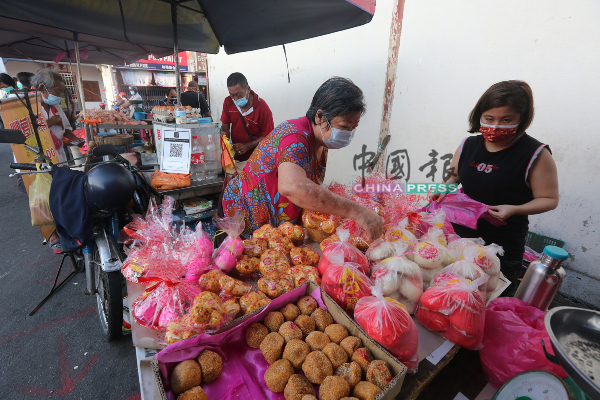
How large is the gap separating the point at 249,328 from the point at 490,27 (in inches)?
158

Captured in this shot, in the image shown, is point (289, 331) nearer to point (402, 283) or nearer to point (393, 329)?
point (393, 329)

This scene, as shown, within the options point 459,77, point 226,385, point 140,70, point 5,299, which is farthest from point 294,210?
point 140,70

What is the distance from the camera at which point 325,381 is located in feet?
2.82

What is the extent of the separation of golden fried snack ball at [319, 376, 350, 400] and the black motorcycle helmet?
2.07 m

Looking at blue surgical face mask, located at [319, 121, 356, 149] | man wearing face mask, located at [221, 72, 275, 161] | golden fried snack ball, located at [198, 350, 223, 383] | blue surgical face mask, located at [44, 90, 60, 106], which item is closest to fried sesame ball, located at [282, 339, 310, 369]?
golden fried snack ball, located at [198, 350, 223, 383]

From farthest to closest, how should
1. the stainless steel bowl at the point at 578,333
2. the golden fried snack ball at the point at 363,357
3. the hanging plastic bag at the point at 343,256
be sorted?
the hanging plastic bag at the point at 343,256
the golden fried snack ball at the point at 363,357
the stainless steel bowl at the point at 578,333

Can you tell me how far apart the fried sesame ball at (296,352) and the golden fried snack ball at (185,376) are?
29cm

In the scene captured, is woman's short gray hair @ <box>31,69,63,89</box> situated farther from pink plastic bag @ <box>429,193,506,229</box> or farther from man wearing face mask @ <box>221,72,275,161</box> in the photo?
pink plastic bag @ <box>429,193,506,229</box>

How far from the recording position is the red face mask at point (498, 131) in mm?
1737

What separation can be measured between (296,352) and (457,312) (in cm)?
63

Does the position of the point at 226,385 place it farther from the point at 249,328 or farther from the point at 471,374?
the point at 471,374

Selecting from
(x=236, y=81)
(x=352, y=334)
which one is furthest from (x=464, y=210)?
(x=236, y=81)

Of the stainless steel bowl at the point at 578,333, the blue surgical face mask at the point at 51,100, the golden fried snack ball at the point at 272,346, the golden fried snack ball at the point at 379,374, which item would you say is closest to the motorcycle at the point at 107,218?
the golden fried snack ball at the point at 272,346

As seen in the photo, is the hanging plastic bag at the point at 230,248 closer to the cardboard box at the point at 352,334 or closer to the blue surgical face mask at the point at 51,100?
the cardboard box at the point at 352,334
